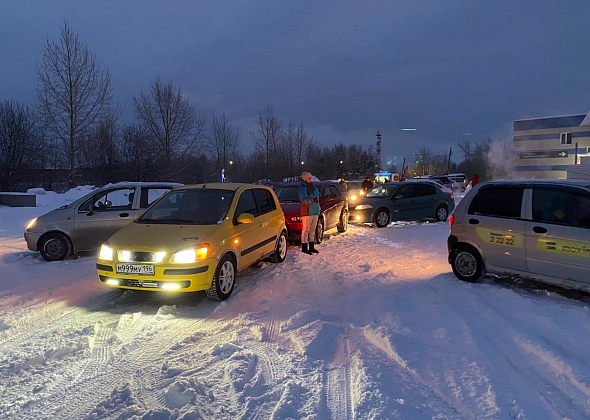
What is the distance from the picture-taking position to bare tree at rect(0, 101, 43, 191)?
25938 mm

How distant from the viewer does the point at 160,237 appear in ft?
16.8

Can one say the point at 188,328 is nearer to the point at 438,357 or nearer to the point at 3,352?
the point at 3,352

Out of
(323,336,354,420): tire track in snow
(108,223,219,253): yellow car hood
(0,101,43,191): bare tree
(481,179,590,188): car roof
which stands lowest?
(323,336,354,420): tire track in snow

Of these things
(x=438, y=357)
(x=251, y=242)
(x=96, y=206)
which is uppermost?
(x=96, y=206)

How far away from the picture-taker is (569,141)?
53.2 metres

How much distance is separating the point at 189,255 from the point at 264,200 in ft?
8.72

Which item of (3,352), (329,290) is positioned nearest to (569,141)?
(329,290)

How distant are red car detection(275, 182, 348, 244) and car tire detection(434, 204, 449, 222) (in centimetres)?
417

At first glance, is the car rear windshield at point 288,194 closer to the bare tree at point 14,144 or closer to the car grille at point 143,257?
the car grille at point 143,257

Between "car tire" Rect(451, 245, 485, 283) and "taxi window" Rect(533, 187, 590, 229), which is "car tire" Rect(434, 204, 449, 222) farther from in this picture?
"taxi window" Rect(533, 187, 590, 229)

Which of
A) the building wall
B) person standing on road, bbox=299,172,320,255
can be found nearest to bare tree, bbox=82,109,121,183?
person standing on road, bbox=299,172,320,255

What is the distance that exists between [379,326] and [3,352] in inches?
154

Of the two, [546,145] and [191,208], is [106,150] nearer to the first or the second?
[191,208]

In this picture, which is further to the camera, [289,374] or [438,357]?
[438,357]
